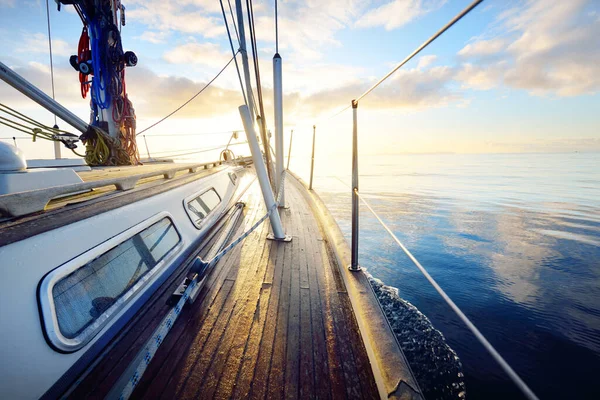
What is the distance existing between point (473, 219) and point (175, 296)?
11.9 meters

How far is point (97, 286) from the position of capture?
1.79m

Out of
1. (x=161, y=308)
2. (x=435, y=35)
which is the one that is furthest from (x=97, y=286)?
(x=435, y=35)

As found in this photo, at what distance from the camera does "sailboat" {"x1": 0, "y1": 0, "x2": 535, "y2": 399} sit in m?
1.38

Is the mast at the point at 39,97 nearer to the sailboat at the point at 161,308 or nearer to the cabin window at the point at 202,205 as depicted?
the sailboat at the point at 161,308

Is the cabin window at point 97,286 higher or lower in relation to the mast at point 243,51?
lower

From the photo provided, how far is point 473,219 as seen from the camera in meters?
10.6

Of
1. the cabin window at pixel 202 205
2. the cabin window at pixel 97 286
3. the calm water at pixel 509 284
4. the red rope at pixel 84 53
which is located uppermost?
the red rope at pixel 84 53

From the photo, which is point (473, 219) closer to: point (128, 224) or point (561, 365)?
point (561, 365)

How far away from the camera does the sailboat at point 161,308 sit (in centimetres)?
138

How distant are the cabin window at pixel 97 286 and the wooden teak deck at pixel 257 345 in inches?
10.9

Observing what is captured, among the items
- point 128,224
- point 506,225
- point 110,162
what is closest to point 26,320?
point 128,224

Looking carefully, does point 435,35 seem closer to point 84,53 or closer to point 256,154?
point 256,154

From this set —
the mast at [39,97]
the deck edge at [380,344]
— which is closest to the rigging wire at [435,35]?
the deck edge at [380,344]

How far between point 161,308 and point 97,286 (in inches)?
24.5
